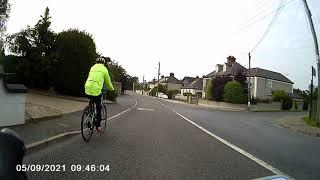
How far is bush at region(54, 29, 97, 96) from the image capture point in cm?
3062

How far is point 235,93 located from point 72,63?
31752mm

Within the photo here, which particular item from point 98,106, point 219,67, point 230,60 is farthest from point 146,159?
point 219,67

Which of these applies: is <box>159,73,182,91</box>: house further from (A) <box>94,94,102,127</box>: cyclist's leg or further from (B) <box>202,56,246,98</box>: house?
(A) <box>94,94,102,127</box>: cyclist's leg

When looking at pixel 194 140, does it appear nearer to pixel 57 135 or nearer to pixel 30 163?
pixel 57 135

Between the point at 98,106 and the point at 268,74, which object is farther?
the point at 268,74

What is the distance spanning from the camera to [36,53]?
98.9ft

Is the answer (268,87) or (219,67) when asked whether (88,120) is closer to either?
(268,87)

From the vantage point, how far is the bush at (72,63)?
30625 millimetres

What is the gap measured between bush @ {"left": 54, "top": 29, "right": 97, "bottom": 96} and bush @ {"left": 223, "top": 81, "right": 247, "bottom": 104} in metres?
30.1

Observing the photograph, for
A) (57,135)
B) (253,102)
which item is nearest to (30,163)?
(57,135)

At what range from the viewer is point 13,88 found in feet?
35.0

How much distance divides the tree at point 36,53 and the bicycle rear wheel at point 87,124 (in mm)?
20730
